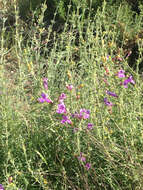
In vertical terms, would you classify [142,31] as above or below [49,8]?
below

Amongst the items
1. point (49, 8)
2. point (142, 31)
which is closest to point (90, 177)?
point (142, 31)

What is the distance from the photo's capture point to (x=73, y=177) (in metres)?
2.03

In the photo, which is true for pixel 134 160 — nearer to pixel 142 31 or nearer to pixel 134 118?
pixel 134 118

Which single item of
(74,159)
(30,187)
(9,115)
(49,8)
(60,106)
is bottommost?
(30,187)

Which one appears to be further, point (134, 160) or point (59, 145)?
point (59, 145)

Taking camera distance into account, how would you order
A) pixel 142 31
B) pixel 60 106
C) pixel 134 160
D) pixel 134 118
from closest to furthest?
pixel 60 106, pixel 134 160, pixel 134 118, pixel 142 31

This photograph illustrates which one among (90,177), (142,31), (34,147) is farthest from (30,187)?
(142,31)

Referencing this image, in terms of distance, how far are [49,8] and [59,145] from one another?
3619 mm

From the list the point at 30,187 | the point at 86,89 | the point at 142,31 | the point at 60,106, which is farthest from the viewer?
the point at 142,31

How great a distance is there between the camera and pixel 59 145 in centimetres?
208

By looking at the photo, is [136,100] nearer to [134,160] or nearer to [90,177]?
[134,160]

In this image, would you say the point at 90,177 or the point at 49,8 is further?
the point at 49,8

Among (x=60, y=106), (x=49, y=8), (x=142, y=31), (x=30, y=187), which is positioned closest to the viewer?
(x=60, y=106)

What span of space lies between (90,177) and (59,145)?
0.88 feet
